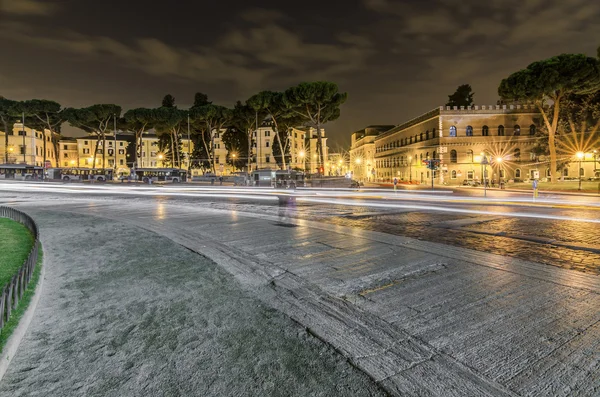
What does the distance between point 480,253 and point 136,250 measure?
24.1 ft

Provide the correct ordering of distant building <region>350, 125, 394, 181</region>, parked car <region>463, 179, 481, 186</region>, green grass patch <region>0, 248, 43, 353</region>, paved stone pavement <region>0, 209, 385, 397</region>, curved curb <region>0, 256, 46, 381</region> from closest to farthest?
paved stone pavement <region>0, 209, 385, 397</region> < curved curb <region>0, 256, 46, 381</region> < green grass patch <region>0, 248, 43, 353</region> < parked car <region>463, 179, 481, 186</region> < distant building <region>350, 125, 394, 181</region>

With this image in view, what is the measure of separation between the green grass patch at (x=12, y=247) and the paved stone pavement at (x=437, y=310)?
332 cm

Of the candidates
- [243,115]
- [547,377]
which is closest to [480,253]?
[547,377]

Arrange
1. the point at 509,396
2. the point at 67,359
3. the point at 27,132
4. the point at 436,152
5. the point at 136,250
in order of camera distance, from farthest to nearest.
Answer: the point at 27,132, the point at 436,152, the point at 136,250, the point at 67,359, the point at 509,396

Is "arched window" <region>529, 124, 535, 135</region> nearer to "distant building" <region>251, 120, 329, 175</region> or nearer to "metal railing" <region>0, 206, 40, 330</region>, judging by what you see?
"distant building" <region>251, 120, 329, 175</region>

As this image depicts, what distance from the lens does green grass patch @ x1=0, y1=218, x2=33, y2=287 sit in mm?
6016

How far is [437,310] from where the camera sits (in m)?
4.27

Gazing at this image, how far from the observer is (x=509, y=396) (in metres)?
2.66

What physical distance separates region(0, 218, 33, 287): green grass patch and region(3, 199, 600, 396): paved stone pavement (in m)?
3.32

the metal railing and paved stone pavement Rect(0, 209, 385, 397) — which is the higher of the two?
the metal railing

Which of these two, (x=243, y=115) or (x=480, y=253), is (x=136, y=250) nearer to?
(x=480, y=253)

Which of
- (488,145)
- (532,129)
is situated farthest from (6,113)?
(532,129)

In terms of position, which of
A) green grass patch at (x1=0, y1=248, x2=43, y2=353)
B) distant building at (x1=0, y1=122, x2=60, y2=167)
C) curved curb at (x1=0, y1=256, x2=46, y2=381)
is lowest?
curved curb at (x1=0, y1=256, x2=46, y2=381)

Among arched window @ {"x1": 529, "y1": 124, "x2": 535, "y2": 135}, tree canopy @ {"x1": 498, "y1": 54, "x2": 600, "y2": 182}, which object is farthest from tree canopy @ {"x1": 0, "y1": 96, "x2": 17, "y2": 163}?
arched window @ {"x1": 529, "y1": 124, "x2": 535, "y2": 135}
